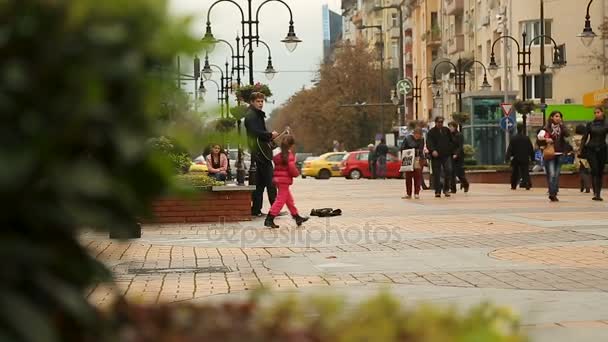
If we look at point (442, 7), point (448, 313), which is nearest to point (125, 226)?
point (448, 313)

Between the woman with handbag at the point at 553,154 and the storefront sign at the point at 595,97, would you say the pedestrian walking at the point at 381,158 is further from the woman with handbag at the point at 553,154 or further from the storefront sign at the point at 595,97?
the woman with handbag at the point at 553,154

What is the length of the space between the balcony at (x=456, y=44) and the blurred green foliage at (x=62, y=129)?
85111 millimetres

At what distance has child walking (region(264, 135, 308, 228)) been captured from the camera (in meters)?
18.5

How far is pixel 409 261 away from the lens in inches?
476

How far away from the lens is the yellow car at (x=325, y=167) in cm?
7200

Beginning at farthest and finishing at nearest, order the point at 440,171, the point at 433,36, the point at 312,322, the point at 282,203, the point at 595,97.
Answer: the point at 433,36
the point at 595,97
the point at 440,171
the point at 282,203
the point at 312,322

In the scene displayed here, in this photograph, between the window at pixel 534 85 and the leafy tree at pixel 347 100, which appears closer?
the window at pixel 534 85

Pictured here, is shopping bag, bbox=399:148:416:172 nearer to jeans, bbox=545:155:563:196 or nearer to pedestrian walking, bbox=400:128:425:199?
pedestrian walking, bbox=400:128:425:199

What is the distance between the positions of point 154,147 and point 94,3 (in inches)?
14.2

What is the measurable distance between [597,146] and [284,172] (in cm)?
867

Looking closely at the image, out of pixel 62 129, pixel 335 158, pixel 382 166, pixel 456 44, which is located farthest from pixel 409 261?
pixel 456 44

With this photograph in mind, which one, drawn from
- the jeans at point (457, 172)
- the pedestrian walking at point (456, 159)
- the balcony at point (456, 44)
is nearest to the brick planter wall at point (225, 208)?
the pedestrian walking at point (456, 159)

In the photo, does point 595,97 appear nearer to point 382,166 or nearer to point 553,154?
point 382,166

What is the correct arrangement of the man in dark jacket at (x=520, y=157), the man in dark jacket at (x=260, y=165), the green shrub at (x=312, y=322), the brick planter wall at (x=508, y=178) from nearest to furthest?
the green shrub at (x=312, y=322) → the man in dark jacket at (x=260, y=165) → the man in dark jacket at (x=520, y=157) → the brick planter wall at (x=508, y=178)
